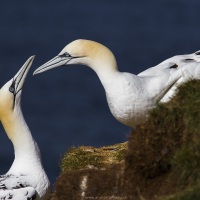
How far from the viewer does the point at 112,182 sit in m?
12.2

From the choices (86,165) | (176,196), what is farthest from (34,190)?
(176,196)

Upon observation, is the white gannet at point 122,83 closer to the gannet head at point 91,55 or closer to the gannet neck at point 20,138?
the gannet head at point 91,55

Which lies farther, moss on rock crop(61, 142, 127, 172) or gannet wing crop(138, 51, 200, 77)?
gannet wing crop(138, 51, 200, 77)

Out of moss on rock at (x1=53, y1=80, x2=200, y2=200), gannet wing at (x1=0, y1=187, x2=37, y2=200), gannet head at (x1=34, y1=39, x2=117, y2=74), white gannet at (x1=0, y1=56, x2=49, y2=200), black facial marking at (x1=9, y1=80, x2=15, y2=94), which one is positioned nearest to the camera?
moss on rock at (x1=53, y1=80, x2=200, y2=200)

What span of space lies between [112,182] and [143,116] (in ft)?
8.29

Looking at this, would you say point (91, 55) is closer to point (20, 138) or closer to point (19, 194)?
point (20, 138)

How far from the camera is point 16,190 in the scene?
45.1 feet

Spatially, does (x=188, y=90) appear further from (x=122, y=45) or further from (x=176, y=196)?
(x=122, y=45)

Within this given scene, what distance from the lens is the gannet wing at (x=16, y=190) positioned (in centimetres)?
1367

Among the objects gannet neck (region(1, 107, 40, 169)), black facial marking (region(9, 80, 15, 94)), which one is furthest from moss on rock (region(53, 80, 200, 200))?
black facial marking (region(9, 80, 15, 94))

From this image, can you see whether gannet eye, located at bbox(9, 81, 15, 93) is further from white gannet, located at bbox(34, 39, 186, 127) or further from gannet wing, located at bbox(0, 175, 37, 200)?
gannet wing, located at bbox(0, 175, 37, 200)

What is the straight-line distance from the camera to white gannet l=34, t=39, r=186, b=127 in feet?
47.8

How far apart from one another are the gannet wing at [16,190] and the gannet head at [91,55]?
1851 millimetres

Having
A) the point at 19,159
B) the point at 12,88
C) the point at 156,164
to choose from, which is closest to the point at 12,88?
the point at 12,88
